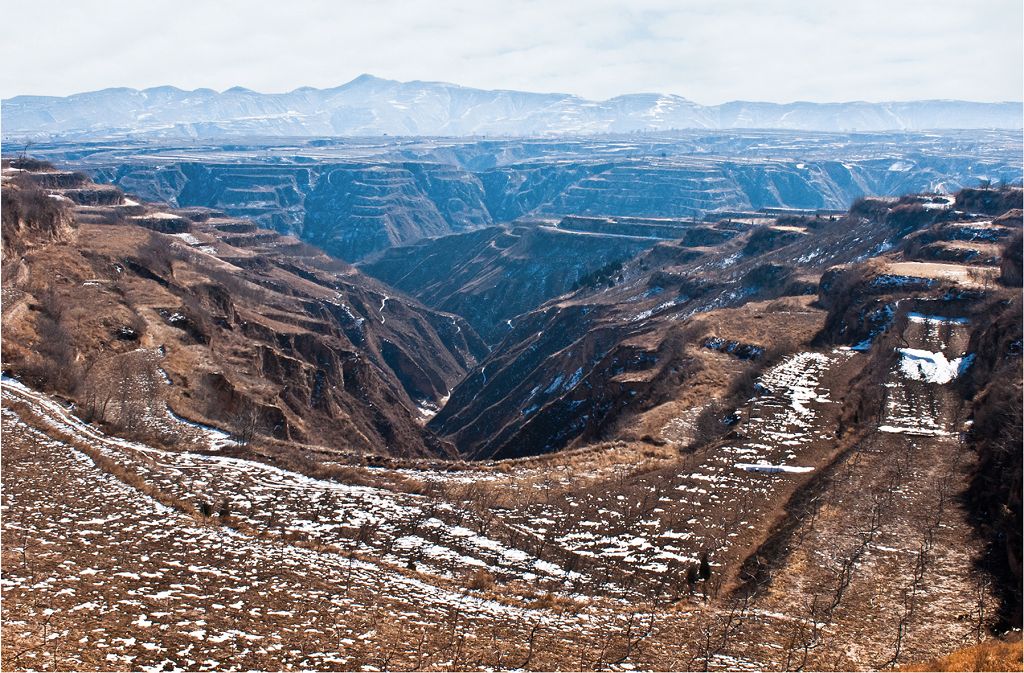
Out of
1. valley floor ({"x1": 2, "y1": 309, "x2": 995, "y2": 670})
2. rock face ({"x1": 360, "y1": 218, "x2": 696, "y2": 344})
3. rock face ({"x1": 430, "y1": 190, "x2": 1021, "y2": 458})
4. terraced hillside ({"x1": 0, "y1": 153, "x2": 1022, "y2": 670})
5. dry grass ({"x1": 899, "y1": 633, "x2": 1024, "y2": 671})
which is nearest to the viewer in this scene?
dry grass ({"x1": 899, "y1": 633, "x2": 1024, "y2": 671})

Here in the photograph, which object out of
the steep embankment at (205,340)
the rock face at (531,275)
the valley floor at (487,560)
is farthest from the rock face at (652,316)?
the rock face at (531,275)

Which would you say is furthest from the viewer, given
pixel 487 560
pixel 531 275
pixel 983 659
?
pixel 531 275

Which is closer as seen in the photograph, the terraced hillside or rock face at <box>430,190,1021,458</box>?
the terraced hillside

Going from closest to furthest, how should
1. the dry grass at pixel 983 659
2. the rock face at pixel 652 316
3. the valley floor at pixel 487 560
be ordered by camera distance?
the dry grass at pixel 983 659 < the valley floor at pixel 487 560 < the rock face at pixel 652 316

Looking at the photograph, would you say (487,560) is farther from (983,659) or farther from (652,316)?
(652,316)

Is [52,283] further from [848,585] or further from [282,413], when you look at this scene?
[848,585]

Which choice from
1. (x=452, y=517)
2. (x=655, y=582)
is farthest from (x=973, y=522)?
(x=452, y=517)

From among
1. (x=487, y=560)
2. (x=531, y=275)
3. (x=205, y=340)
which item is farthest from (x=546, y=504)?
(x=531, y=275)

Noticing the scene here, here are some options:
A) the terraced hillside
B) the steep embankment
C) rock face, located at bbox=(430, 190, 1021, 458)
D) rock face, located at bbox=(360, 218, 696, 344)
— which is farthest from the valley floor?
rock face, located at bbox=(360, 218, 696, 344)

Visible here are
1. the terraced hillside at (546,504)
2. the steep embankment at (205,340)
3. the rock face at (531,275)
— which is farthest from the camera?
the rock face at (531,275)

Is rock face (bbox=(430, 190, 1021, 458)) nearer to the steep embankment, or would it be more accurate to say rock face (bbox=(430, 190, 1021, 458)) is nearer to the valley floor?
the steep embankment

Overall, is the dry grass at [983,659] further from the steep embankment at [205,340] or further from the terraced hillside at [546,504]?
the steep embankment at [205,340]
